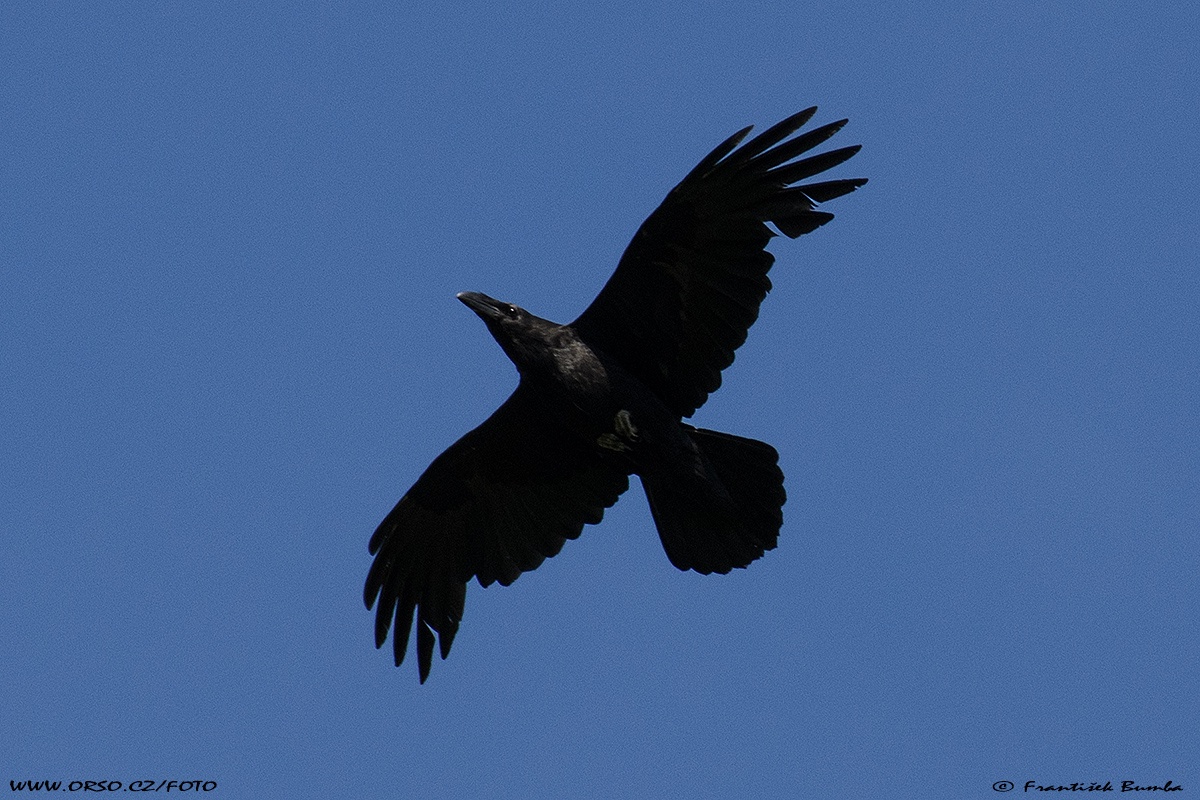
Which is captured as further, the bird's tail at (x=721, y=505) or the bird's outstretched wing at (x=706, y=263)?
the bird's tail at (x=721, y=505)

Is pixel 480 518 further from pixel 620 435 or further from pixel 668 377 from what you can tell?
pixel 668 377

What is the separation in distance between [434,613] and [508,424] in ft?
5.50

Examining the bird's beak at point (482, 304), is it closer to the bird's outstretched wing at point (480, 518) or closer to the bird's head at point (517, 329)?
the bird's head at point (517, 329)

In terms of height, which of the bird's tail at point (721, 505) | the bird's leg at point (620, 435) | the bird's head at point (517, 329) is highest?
the bird's head at point (517, 329)

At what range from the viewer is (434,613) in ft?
38.0

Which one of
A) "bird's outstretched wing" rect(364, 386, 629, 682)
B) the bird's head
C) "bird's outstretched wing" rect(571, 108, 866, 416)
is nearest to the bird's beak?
the bird's head

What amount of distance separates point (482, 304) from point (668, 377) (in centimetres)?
139

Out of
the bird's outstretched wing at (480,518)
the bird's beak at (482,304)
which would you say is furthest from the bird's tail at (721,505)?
the bird's beak at (482,304)

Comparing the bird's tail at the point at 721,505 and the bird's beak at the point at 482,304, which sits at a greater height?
the bird's beak at the point at 482,304

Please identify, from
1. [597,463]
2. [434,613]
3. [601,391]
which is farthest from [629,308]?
[434,613]

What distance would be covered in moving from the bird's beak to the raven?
1 cm

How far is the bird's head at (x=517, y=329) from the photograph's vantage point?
33.4 feet

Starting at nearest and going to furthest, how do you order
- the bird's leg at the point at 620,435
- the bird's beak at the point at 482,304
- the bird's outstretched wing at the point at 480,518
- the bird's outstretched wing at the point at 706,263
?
the bird's outstretched wing at the point at 706,263, the bird's leg at the point at 620,435, the bird's beak at the point at 482,304, the bird's outstretched wing at the point at 480,518

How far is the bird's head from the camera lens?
401 inches
